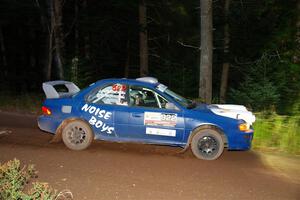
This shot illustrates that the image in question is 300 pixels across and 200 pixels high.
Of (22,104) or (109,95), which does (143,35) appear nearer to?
(22,104)

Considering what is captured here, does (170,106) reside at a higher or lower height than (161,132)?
higher

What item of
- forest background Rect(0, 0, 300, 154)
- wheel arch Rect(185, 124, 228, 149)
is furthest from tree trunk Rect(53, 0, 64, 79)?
wheel arch Rect(185, 124, 228, 149)

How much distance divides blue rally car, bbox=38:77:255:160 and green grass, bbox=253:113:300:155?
134 centimetres

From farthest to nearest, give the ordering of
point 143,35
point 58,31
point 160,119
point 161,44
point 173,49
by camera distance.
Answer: point 161,44 < point 173,49 < point 143,35 < point 58,31 < point 160,119

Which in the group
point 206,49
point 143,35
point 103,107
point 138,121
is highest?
point 143,35

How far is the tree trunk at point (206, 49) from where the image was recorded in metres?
14.8

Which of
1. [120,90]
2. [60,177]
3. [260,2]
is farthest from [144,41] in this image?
[60,177]

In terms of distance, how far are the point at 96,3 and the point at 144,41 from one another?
8.04m

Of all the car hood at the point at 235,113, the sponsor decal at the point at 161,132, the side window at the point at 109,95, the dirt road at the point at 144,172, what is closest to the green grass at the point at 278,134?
the dirt road at the point at 144,172

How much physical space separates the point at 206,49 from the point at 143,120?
6407mm

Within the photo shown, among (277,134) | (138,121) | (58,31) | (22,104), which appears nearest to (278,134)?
(277,134)

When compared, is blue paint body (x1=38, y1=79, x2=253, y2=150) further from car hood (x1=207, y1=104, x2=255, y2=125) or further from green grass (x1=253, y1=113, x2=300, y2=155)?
green grass (x1=253, y1=113, x2=300, y2=155)

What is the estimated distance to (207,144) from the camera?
9.35 metres

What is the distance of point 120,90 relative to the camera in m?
9.78
